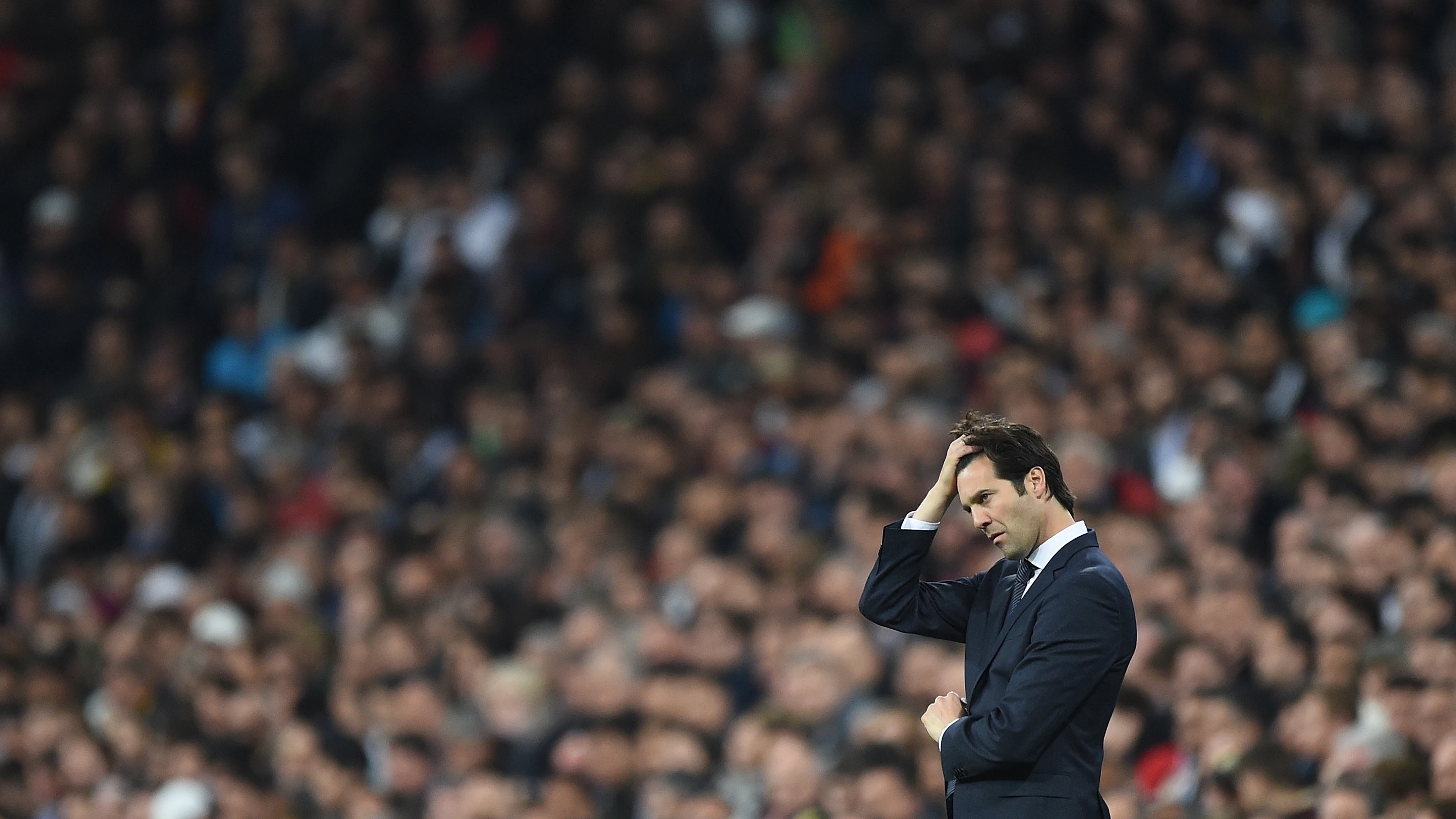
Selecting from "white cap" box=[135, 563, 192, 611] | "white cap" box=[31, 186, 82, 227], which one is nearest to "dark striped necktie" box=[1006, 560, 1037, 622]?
"white cap" box=[135, 563, 192, 611]

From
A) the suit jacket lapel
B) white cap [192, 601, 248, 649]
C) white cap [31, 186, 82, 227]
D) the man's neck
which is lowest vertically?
the suit jacket lapel

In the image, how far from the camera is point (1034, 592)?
381 centimetres

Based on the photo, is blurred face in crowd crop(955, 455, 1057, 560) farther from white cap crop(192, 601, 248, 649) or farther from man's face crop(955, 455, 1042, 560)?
white cap crop(192, 601, 248, 649)

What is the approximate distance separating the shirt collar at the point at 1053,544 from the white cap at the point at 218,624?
19.7 ft

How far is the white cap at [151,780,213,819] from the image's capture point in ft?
26.3

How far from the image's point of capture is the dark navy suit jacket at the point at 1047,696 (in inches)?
145

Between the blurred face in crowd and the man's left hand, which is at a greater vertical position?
the blurred face in crowd

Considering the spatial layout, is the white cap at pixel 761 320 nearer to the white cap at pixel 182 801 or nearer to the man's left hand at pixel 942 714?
the white cap at pixel 182 801

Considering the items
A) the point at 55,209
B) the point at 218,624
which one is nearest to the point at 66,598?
the point at 218,624

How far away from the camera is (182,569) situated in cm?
996

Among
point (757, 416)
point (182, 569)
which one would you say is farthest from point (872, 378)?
point (182, 569)

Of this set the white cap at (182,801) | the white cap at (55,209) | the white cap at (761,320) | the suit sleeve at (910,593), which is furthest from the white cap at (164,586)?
the suit sleeve at (910,593)

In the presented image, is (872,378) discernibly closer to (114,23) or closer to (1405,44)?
(1405,44)

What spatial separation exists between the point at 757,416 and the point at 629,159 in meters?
2.14
